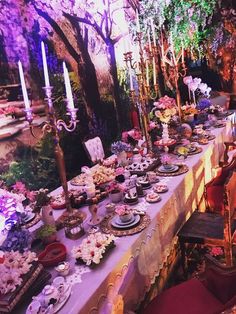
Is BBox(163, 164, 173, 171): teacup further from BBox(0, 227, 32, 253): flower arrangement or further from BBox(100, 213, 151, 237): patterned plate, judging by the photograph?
BBox(0, 227, 32, 253): flower arrangement

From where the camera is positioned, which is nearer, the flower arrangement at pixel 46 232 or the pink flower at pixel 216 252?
the flower arrangement at pixel 46 232

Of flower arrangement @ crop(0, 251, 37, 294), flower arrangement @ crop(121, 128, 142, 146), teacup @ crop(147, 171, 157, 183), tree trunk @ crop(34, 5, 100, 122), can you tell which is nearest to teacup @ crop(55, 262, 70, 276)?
flower arrangement @ crop(0, 251, 37, 294)

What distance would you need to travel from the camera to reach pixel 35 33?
3979mm

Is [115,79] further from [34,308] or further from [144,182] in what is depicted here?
[34,308]

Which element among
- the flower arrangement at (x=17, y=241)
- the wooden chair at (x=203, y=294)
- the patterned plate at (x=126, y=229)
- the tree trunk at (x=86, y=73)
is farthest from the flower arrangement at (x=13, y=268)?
the tree trunk at (x=86, y=73)

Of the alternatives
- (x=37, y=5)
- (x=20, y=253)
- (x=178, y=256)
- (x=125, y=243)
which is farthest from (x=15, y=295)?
(x=37, y=5)

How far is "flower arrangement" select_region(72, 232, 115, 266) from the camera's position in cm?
182

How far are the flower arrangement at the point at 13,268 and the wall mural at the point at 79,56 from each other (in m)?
1.97

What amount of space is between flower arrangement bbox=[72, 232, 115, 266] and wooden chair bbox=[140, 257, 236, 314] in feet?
1.47

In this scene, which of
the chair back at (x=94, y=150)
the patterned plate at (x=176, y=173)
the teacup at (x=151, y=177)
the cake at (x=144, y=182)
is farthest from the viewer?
the chair back at (x=94, y=150)

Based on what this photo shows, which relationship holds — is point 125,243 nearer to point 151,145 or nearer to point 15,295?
point 15,295

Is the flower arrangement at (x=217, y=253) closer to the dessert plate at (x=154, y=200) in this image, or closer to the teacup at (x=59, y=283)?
the dessert plate at (x=154, y=200)

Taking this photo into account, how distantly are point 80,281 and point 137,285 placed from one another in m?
0.55

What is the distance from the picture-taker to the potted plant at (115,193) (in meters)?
2.67
